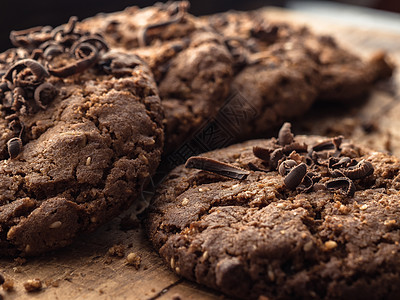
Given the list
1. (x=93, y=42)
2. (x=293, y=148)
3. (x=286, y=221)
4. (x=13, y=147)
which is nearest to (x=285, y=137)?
(x=293, y=148)

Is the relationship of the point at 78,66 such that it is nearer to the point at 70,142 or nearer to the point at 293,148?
the point at 70,142

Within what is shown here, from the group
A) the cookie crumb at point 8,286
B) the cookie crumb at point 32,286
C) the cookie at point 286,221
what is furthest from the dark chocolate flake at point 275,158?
the cookie crumb at point 8,286

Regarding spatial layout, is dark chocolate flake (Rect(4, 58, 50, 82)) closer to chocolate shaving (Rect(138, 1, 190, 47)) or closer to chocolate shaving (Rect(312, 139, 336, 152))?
chocolate shaving (Rect(138, 1, 190, 47))

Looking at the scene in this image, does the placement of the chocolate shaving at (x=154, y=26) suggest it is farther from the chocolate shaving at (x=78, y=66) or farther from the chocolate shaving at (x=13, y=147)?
the chocolate shaving at (x=13, y=147)

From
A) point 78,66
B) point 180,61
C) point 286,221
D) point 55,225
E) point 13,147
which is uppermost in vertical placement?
point 78,66

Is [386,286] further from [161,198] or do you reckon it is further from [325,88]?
[325,88]

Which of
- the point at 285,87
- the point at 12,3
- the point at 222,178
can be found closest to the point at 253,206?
the point at 222,178

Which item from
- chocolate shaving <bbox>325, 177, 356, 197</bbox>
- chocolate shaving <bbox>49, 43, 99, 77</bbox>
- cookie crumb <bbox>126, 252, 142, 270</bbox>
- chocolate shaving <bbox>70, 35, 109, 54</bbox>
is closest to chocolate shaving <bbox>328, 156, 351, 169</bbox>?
chocolate shaving <bbox>325, 177, 356, 197</bbox>
